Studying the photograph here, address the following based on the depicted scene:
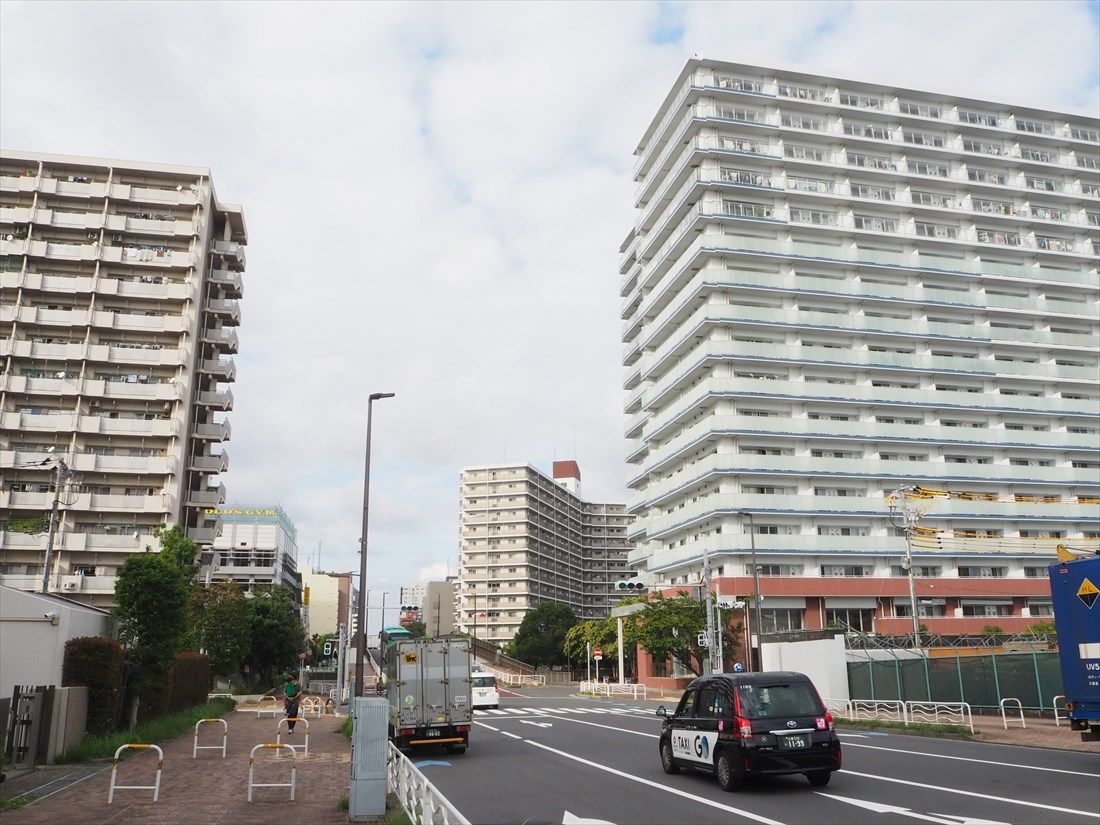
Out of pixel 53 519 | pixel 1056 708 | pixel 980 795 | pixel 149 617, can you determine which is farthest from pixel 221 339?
pixel 980 795

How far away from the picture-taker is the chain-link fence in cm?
2602

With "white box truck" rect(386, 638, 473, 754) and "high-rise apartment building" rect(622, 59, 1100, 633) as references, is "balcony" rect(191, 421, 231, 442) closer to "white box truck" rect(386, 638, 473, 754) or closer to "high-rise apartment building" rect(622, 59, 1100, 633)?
"high-rise apartment building" rect(622, 59, 1100, 633)

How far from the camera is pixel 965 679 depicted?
28.8 m

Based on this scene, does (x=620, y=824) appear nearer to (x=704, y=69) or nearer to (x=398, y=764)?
(x=398, y=764)

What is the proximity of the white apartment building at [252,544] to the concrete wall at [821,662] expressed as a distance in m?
93.4

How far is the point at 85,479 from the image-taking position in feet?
196

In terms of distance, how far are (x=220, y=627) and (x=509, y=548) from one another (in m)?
89.7

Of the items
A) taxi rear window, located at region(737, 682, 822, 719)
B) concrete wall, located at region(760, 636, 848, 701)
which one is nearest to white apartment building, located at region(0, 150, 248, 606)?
concrete wall, located at region(760, 636, 848, 701)

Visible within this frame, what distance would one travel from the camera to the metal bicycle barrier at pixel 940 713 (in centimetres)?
2516

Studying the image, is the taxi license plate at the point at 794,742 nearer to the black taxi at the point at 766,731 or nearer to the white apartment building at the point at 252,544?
the black taxi at the point at 766,731

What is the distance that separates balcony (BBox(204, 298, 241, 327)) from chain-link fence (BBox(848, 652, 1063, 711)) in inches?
2132

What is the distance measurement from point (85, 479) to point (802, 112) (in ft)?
197

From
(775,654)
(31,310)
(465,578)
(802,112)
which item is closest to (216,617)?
(31,310)

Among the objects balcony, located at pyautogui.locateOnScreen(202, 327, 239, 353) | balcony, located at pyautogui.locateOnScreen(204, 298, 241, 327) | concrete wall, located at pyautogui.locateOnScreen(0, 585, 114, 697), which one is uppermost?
balcony, located at pyautogui.locateOnScreen(204, 298, 241, 327)
